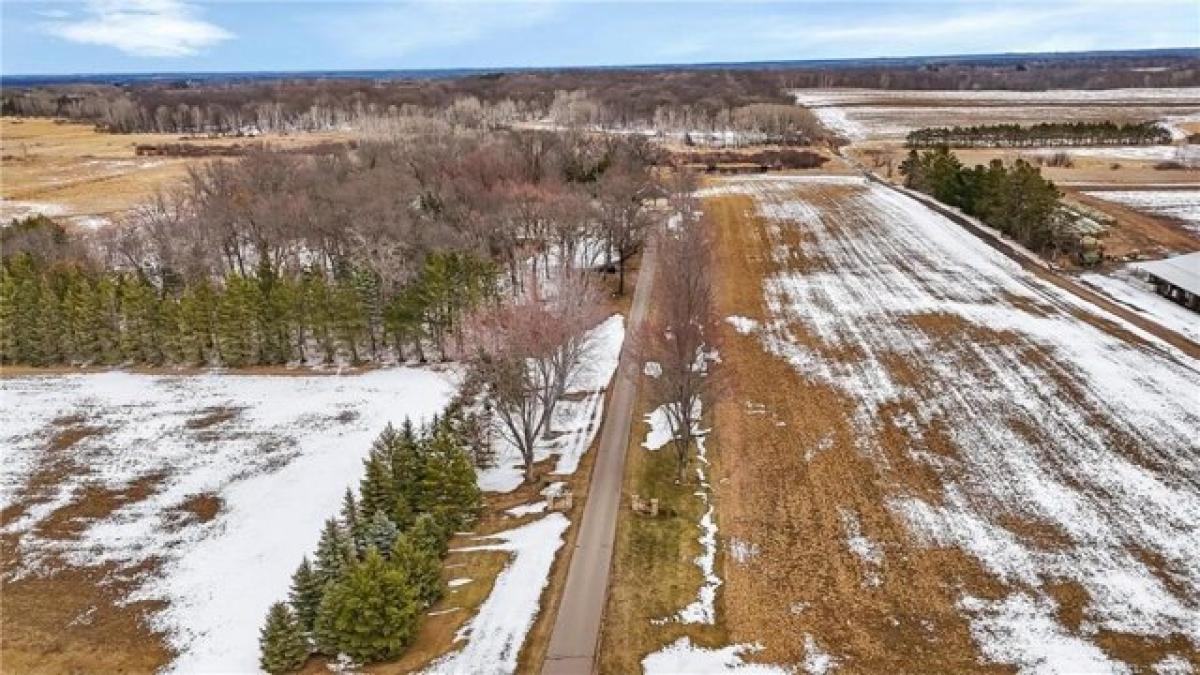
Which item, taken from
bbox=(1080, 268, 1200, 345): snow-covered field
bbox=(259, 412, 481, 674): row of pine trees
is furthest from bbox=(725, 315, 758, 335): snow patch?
bbox=(259, 412, 481, 674): row of pine trees

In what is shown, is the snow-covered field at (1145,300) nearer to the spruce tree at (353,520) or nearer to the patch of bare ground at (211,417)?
the spruce tree at (353,520)

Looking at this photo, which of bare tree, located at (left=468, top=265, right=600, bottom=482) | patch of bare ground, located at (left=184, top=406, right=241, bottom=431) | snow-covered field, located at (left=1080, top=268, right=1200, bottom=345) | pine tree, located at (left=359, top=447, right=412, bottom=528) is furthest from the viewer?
snow-covered field, located at (left=1080, top=268, right=1200, bottom=345)

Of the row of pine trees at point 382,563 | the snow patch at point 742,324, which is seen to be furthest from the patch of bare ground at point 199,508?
the snow patch at point 742,324

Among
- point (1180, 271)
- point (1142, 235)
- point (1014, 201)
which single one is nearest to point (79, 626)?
point (1180, 271)

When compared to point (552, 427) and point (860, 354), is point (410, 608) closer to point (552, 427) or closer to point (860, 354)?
point (552, 427)

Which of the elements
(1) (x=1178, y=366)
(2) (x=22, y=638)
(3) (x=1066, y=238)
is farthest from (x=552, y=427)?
(3) (x=1066, y=238)

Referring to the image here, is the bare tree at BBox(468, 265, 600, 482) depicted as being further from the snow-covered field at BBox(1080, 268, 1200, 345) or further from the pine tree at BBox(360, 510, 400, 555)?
the snow-covered field at BBox(1080, 268, 1200, 345)
